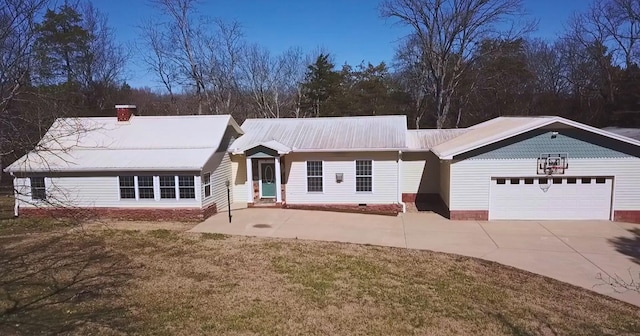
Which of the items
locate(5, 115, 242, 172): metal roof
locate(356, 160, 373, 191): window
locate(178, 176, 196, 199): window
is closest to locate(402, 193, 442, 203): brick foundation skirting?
locate(356, 160, 373, 191): window

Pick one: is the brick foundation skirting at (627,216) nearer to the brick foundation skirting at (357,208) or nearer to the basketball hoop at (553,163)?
the basketball hoop at (553,163)

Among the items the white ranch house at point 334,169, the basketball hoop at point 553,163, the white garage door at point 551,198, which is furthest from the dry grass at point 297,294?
→ the basketball hoop at point 553,163

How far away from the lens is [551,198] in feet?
50.6

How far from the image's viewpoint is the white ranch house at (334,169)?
49.6ft

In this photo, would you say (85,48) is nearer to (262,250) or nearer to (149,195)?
(149,195)

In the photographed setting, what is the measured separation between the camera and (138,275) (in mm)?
9805

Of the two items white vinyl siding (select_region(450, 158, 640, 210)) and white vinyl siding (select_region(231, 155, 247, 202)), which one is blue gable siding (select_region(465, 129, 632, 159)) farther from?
white vinyl siding (select_region(231, 155, 247, 202))

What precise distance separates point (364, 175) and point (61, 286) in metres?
11.6

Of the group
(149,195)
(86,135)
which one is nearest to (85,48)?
(86,135)

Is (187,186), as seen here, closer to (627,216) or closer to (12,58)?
(12,58)

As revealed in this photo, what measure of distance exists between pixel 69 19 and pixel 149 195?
22996 millimetres

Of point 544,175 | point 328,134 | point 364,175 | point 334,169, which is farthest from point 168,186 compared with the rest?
point 544,175

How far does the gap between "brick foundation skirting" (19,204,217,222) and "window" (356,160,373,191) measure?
20.0 feet

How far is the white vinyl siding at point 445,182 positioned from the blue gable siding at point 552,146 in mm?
1055
